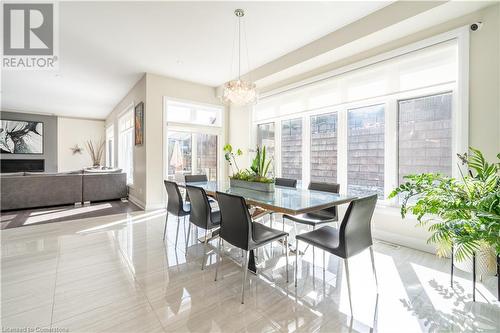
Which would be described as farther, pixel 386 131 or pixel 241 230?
pixel 386 131

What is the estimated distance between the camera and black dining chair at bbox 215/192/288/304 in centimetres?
186

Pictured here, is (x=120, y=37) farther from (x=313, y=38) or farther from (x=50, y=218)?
(x=50, y=218)

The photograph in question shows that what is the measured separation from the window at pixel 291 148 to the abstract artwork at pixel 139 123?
322 centimetres

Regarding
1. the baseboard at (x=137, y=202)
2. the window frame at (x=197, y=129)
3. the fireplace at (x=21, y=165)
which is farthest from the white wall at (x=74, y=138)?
the window frame at (x=197, y=129)

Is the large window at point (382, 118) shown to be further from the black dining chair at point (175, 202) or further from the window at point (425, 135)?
the black dining chair at point (175, 202)

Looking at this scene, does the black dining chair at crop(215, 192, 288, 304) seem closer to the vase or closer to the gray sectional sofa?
the vase

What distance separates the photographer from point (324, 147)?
4160mm

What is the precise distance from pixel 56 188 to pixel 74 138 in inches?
227

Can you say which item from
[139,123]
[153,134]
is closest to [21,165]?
[139,123]

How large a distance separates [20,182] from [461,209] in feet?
23.5

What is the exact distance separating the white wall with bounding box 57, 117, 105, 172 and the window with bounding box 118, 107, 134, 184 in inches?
132

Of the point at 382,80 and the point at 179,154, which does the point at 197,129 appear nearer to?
the point at 179,154

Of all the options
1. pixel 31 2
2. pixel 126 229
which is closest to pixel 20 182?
pixel 126 229

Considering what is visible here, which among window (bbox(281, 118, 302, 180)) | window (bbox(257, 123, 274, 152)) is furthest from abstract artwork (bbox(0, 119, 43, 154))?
window (bbox(281, 118, 302, 180))
